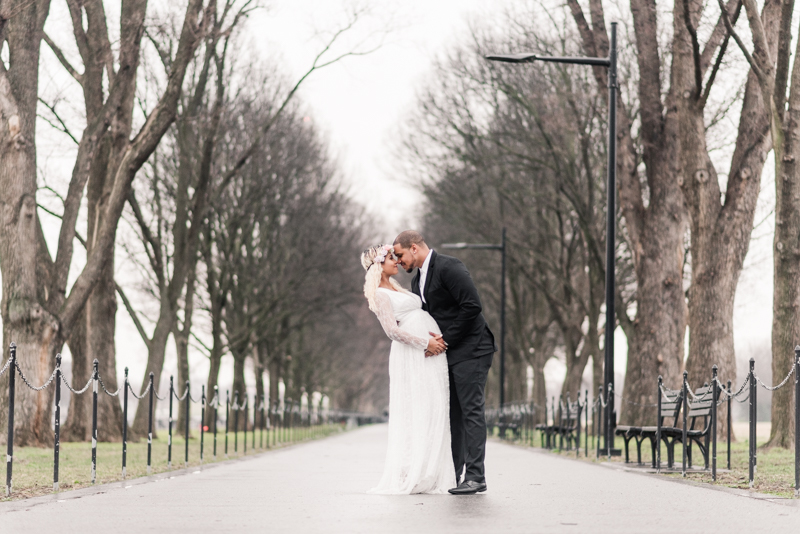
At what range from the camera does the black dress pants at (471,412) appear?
375 inches

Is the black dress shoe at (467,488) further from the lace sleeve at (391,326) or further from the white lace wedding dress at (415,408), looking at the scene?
the lace sleeve at (391,326)

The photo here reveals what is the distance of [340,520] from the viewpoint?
760 cm

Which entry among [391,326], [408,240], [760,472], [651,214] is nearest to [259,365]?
[651,214]

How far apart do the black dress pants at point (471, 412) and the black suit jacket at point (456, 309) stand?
92 mm

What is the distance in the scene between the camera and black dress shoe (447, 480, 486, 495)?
9461mm

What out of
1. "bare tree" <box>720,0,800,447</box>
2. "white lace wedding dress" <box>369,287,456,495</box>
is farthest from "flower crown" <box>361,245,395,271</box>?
"bare tree" <box>720,0,800,447</box>

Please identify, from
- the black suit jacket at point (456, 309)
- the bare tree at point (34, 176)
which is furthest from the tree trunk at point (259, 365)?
the black suit jacket at point (456, 309)

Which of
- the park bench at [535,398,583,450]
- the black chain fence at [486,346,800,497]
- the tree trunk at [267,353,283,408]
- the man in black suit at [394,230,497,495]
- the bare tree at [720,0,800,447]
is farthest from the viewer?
the tree trunk at [267,353,283,408]

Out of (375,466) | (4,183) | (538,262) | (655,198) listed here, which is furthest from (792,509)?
(538,262)

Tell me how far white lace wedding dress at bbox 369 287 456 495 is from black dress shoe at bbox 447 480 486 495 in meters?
0.24

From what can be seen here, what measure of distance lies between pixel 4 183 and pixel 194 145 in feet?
37.3

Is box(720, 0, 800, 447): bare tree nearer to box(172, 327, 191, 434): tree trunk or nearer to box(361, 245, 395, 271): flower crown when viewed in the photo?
box(361, 245, 395, 271): flower crown

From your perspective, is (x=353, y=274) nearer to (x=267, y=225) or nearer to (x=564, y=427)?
(x=267, y=225)

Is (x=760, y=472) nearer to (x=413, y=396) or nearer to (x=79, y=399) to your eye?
(x=413, y=396)
